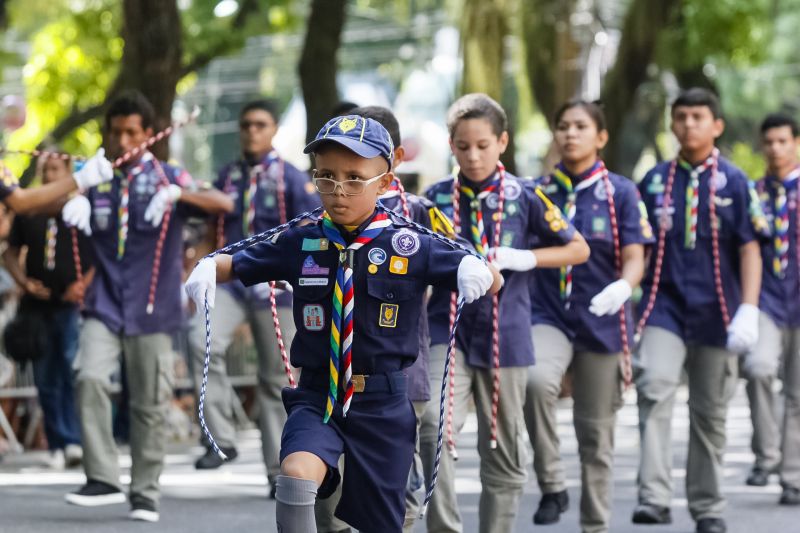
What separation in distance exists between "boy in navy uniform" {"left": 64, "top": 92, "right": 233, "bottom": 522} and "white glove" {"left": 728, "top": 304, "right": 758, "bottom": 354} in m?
2.91

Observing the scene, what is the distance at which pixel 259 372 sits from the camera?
10391mm

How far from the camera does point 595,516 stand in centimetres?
830

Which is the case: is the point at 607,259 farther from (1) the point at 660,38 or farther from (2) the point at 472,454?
(1) the point at 660,38

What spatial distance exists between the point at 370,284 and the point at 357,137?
0.53m

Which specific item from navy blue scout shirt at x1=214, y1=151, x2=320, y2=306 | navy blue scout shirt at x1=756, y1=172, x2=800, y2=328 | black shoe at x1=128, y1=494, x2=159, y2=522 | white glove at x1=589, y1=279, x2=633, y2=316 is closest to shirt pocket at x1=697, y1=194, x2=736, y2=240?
white glove at x1=589, y1=279, x2=633, y2=316

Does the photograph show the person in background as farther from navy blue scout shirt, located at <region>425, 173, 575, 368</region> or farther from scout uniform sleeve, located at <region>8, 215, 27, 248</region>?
navy blue scout shirt, located at <region>425, 173, 575, 368</region>

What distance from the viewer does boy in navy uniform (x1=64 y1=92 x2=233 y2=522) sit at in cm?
925

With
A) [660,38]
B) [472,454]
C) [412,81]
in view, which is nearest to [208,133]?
[412,81]

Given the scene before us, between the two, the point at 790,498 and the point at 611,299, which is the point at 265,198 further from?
the point at 790,498

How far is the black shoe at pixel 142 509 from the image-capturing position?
9.18m

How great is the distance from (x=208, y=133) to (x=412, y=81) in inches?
194

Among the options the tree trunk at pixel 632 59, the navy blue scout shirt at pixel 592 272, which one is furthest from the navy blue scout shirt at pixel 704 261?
the tree trunk at pixel 632 59

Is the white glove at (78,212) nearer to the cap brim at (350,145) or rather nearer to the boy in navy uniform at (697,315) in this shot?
the boy in navy uniform at (697,315)

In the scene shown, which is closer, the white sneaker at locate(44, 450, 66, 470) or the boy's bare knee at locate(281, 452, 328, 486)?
the boy's bare knee at locate(281, 452, 328, 486)
